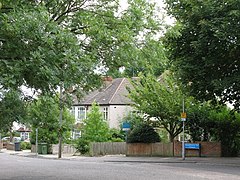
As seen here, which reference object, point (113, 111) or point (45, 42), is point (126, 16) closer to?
point (45, 42)

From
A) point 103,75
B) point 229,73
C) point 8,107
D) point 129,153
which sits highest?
point 229,73

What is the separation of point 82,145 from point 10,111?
3025cm

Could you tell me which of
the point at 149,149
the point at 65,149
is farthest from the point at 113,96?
the point at 149,149

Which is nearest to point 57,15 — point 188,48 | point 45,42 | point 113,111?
point 45,42

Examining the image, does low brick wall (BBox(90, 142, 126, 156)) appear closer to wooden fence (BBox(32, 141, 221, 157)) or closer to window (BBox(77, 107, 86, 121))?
Result: wooden fence (BBox(32, 141, 221, 157))

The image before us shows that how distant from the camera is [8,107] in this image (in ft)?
42.7

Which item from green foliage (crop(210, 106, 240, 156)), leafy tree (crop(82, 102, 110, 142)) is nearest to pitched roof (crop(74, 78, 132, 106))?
leafy tree (crop(82, 102, 110, 142))

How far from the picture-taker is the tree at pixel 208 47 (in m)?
22.4

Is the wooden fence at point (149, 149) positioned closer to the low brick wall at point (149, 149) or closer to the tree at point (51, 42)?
the low brick wall at point (149, 149)

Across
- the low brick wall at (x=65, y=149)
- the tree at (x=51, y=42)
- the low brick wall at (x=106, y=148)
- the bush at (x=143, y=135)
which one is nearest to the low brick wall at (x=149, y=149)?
the bush at (x=143, y=135)

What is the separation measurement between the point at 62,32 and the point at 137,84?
91.9 ft

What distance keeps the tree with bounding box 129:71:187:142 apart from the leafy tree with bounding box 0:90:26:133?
71.9 ft

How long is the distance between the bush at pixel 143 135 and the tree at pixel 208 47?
10344mm

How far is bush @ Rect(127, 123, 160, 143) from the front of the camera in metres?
37.4
